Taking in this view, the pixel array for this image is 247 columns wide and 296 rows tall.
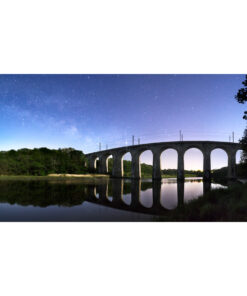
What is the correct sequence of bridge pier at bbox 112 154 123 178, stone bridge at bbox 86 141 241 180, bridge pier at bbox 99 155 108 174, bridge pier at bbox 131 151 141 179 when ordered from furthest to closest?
bridge pier at bbox 99 155 108 174 → bridge pier at bbox 112 154 123 178 → bridge pier at bbox 131 151 141 179 → stone bridge at bbox 86 141 241 180

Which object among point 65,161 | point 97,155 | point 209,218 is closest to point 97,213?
point 209,218

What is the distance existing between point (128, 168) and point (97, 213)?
83.6 m

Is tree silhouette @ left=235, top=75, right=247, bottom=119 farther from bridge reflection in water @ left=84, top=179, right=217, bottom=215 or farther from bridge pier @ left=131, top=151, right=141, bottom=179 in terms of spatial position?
bridge pier @ left=131, top=151, right=141, bottom=179

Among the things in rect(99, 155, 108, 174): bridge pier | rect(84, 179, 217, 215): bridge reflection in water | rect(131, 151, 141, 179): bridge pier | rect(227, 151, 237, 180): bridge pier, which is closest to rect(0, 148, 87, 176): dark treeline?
rect(131, 151, 141, 179): bridge pier

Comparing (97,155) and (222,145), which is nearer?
(222,145)

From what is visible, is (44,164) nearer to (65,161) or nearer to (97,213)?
(65,161)

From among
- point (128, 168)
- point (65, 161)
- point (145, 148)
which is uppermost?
point (145, 148)

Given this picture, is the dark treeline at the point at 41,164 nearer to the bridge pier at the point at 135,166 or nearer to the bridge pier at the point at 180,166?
the bridge pier at the point at 135,166

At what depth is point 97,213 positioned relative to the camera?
8945 millimetres

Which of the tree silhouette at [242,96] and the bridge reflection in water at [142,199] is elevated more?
the tree silhouette at [242,96]

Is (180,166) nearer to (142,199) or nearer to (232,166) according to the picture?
(232,166)

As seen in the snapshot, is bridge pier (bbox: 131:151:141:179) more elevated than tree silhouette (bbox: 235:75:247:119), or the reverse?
tree silhouette (bbox: 235:75:247:119)

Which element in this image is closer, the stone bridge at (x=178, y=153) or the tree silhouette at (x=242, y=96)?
the tree silhouette at (x=242, y=96)

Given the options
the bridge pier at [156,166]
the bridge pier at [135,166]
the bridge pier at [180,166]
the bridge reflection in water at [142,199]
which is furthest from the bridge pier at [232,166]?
the bridge reflection in water at [142,199]
